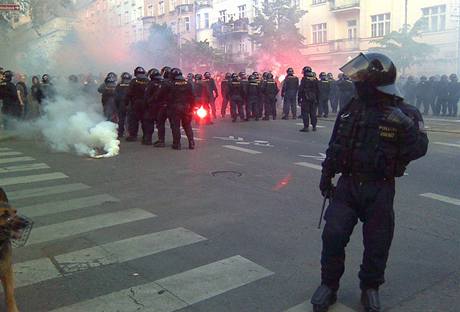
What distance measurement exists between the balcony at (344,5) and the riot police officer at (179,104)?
30.4 metres

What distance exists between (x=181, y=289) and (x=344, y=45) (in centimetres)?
3737

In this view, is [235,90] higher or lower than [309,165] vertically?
higher

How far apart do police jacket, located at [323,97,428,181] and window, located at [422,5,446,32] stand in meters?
31.4

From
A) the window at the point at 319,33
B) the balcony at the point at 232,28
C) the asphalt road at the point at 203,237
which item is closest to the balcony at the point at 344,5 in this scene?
the window at the point at 319,33

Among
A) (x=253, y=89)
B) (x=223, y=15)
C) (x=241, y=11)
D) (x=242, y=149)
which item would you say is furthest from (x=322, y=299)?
(x=223, y=15)

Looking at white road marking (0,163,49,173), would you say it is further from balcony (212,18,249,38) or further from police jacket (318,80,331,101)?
balcony (212,18,249,38)

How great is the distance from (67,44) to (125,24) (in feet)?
29.8

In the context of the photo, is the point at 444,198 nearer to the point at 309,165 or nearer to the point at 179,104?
the point at 309,165

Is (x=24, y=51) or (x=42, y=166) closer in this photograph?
(x=42, y=166)

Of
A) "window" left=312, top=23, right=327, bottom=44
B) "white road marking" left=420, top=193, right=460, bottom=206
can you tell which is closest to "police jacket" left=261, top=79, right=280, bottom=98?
"white road marking" left=420, top=193, right=460, bottom=206

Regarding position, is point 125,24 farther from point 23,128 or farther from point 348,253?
point 348,253

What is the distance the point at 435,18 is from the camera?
1244 inches

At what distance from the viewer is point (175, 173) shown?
26.6 ft

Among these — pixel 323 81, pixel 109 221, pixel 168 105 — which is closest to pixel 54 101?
pixel 168 105
